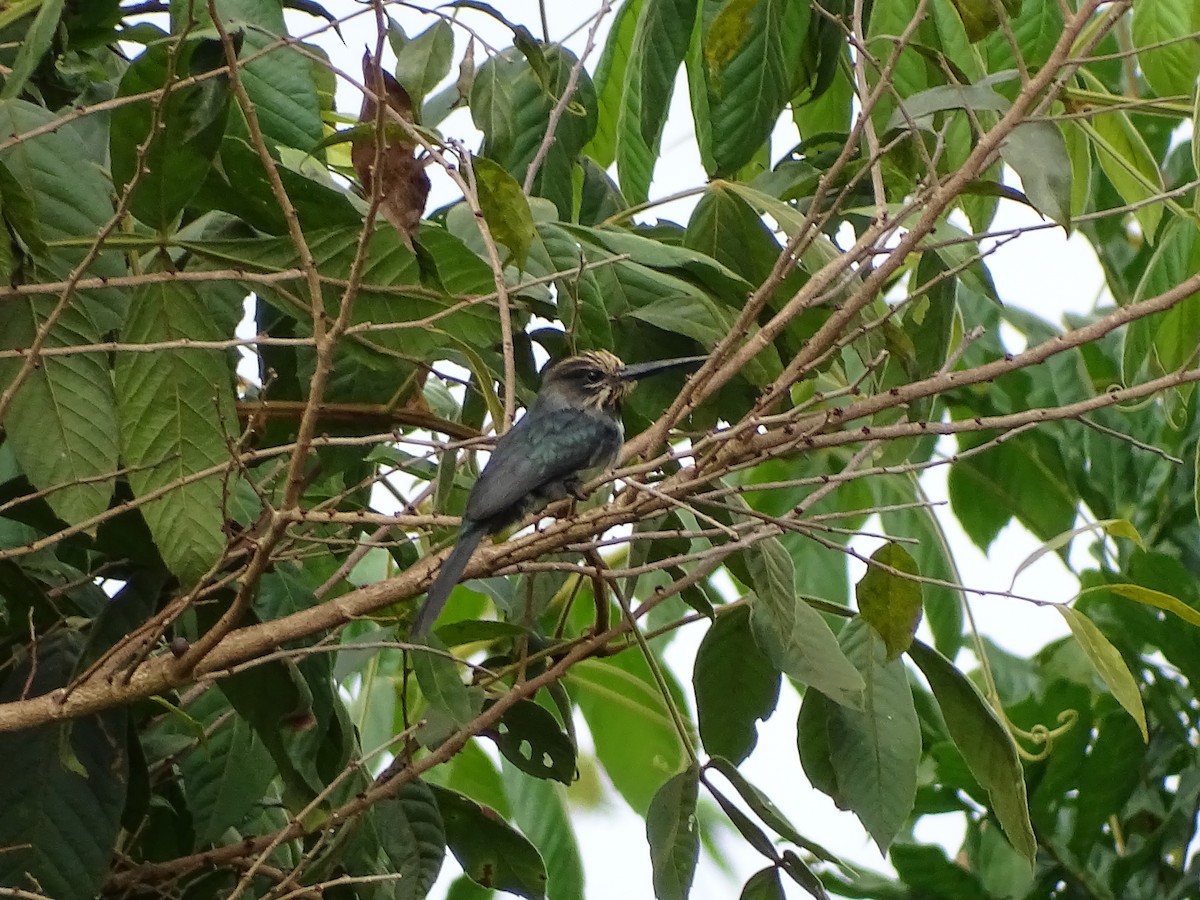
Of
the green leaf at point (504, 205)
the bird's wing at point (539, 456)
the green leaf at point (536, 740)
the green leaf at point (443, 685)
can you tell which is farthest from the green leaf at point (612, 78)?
the green leaf at point (443, 685)

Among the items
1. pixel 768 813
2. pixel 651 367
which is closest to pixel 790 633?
pixel 768 813

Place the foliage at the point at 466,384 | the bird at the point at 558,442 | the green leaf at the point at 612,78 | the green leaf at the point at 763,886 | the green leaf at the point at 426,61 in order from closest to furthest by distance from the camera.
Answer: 1. the foliage at the point at 466,384
2. the green leaf at the point at 763,886
3. the green leaf at the point at 426,61
4. the bird at the point at 558,442
5. the green leaf at the point at 612,78

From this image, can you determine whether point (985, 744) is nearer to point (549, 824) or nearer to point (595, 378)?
point (595, 378)

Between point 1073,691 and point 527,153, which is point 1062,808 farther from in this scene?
point 527,153

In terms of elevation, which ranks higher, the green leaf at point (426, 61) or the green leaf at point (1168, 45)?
the green leaf at point (426, 61)

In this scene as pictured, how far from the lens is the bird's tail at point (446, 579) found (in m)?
1.66

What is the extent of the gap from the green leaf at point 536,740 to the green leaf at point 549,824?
60cm

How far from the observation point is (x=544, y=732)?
6.73ft

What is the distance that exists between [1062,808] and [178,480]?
2167 mm

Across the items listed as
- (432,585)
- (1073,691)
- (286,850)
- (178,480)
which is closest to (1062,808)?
(1073,691)

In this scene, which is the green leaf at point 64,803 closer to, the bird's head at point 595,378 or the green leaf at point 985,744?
the bird's head at point 595,378

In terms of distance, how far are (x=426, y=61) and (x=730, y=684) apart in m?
0.98

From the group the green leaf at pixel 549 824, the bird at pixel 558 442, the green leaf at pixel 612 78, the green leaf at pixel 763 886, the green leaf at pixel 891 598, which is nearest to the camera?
the green leaf at pixel 891 598

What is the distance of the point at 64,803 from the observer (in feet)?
5.97
